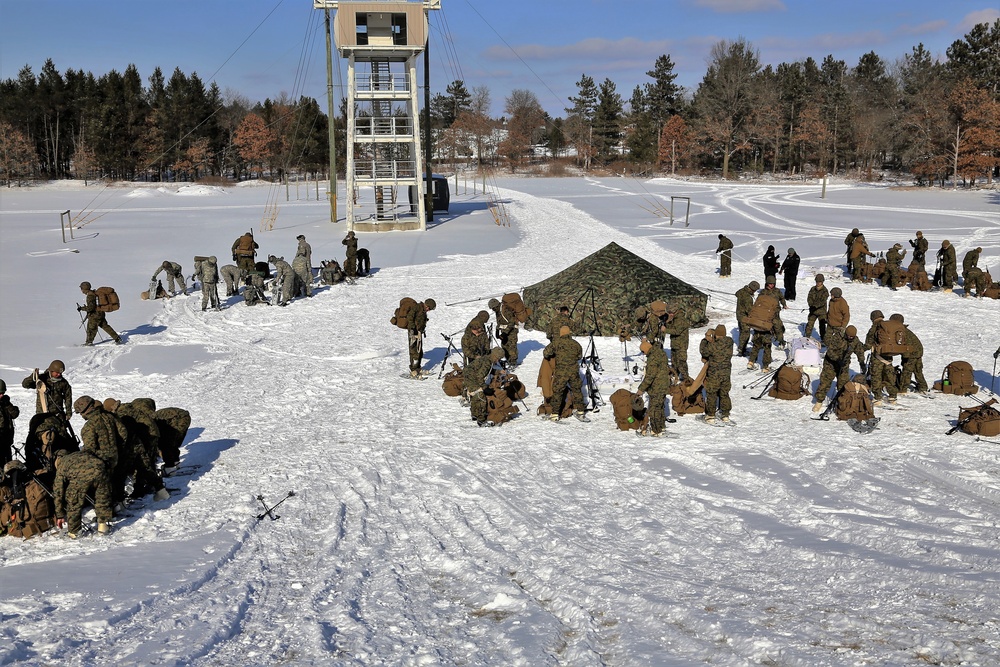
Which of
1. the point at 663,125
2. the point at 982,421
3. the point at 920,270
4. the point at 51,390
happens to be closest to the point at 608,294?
the point at 982,421

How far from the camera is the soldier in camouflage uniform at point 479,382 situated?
524 inches

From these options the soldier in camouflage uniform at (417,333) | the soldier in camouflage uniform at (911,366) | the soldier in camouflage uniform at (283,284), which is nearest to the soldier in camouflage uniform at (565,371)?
the soldier in camouflage uniform at (417,333)

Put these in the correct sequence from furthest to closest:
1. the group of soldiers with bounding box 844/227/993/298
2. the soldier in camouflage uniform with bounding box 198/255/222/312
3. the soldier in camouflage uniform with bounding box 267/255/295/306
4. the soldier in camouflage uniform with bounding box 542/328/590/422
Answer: the soldier in camouflage uniform with bounding box 267/255/295/306 < the group of soldiers with bounding box 844/227/993/298 < the soldier in camouflage uniform with bounding box 198/255/222/312 < the soldier in camouflage uniform with bounding box 542/328/590/422

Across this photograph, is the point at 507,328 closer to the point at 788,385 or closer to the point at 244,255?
the point at 788,385

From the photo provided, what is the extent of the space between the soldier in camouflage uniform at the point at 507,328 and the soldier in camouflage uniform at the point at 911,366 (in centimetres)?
679

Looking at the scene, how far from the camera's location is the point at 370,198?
65.1m

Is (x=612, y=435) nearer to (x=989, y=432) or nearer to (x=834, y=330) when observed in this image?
(x=834, y=330)

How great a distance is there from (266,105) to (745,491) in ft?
300

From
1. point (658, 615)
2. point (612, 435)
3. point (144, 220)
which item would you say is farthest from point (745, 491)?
point (144, 220)

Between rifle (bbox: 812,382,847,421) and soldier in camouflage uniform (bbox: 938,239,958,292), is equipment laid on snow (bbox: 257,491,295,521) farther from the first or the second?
soldier in camouflage uniform (bbox: 938,239,958,292)

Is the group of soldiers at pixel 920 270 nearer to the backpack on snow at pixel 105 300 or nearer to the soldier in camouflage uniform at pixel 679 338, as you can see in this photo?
the soldier in camouflage uniform at pixel 679 338

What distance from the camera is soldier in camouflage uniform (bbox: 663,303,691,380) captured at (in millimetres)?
14409

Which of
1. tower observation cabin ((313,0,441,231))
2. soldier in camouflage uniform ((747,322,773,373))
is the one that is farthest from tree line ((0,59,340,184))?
soldier in camouflage uniform ((747,322,773,373))

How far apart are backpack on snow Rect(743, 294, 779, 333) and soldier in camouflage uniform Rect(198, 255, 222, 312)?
44.1 feet
